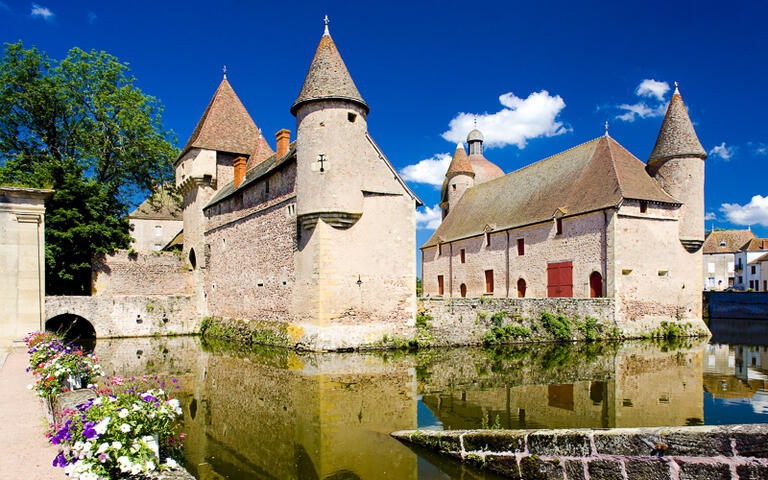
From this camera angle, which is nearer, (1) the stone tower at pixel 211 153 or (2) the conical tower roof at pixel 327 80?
(2) the conical tower roof at pixel 327 80

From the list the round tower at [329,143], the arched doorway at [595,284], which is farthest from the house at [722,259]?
the round tower at [329,143]

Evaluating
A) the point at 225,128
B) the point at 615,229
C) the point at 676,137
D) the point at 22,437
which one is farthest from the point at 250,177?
the point at 676,137

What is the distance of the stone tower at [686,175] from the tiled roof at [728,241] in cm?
3764

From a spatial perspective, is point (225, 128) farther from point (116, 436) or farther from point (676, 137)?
point (116, 436)

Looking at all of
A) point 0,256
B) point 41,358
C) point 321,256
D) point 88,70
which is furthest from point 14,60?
point 41,358

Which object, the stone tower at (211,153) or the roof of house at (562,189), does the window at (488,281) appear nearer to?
the roof of house at (562,189)

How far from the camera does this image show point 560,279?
23.1m

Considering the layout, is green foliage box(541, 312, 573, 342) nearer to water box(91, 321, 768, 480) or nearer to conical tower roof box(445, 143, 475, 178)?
water box(91, 321, 768, 480)

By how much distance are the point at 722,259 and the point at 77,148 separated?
59933 millimetres

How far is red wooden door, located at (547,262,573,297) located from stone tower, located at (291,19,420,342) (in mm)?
9148

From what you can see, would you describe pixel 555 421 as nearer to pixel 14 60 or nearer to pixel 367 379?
pixel 367 379

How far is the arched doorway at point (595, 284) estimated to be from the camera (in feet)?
69.7

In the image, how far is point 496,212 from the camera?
29.2 metres

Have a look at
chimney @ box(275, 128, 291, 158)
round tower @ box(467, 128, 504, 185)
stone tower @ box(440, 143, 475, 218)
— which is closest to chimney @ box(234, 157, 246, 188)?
chimney @ box(275, 128, 291, 158)
